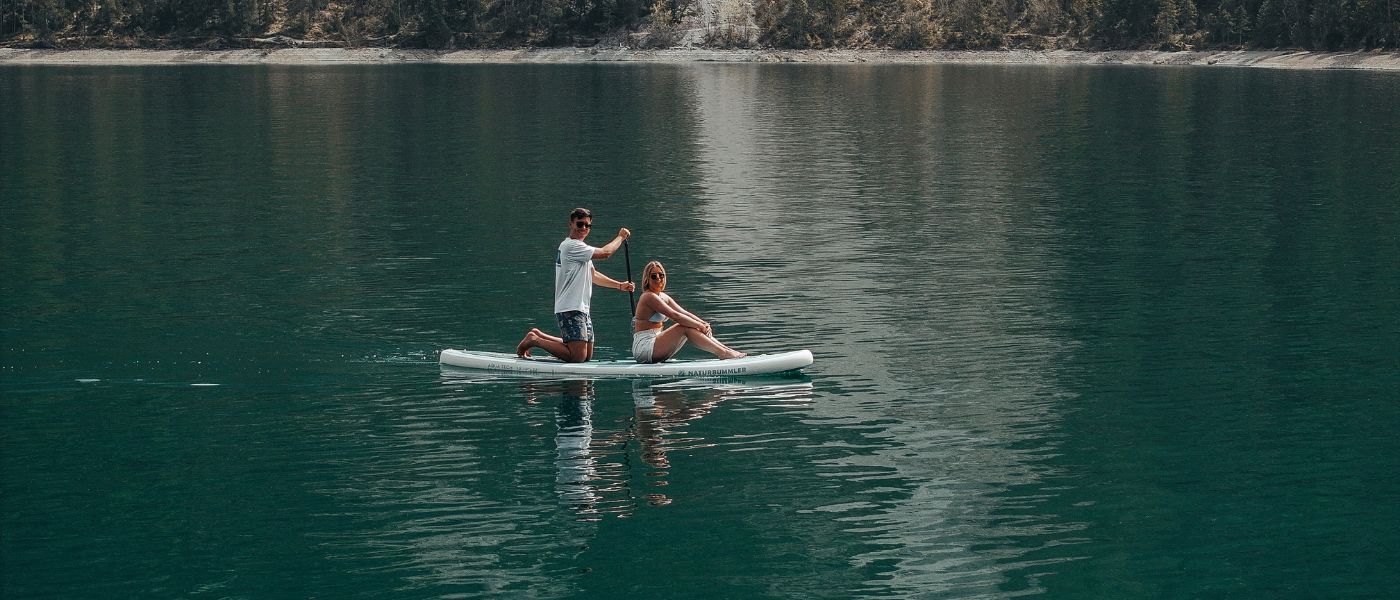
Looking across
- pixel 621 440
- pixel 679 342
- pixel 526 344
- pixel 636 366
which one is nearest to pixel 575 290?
pixel 526 344

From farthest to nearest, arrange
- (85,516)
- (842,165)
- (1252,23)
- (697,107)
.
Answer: (1252,23), (697,107), (842,165), (85,516)

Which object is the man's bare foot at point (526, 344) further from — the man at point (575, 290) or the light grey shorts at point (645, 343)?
the light grey shorts at point (645, 343)

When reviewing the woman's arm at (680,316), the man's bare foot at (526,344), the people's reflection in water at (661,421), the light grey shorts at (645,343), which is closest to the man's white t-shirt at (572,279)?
the man's bare foot at (526,344)

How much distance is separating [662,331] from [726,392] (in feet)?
5.21

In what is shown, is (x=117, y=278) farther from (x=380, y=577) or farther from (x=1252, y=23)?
(x=1252, y=23)

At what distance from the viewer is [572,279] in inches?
922

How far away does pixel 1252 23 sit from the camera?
173m

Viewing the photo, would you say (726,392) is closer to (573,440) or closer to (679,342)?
(679,342)

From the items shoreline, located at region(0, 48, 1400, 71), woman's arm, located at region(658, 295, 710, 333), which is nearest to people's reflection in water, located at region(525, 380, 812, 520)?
woman's arm, located at region(658, 295, 710, 333)

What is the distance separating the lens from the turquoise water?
52.7ft

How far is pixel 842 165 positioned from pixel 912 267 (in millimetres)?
26167

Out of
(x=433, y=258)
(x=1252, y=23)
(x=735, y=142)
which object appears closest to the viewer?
(x=433, y=258)

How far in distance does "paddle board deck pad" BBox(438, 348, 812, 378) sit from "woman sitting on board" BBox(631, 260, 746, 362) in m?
0.17

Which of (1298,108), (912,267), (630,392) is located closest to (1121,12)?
(1298,108)
